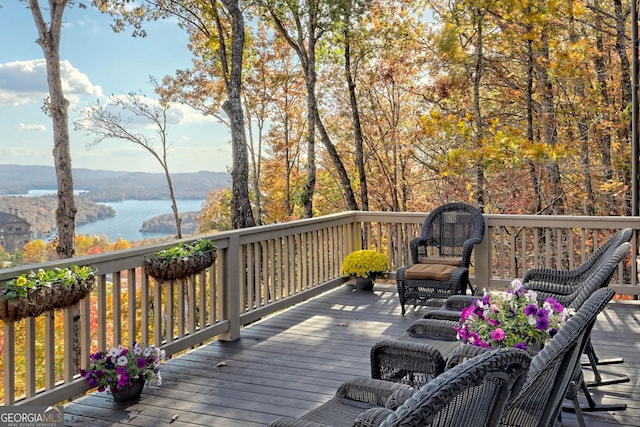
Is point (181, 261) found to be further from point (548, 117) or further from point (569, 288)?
point (548, 117)

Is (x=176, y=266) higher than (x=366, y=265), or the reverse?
(x=176, y=266)

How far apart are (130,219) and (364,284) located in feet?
38.3

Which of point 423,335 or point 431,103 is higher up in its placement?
point 431,103

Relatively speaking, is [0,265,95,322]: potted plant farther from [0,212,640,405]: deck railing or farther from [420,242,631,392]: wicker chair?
[420,242,631,392]: wicker chair

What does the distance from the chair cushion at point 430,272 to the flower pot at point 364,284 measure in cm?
109

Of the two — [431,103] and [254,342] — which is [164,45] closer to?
[431,103]

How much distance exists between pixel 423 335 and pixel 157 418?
1671 mm

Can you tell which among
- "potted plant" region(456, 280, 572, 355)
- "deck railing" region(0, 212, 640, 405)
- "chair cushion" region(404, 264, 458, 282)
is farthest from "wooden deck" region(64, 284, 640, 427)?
"potted plant" region(456, 280, 572, 355)

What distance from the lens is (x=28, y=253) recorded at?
39.8ft

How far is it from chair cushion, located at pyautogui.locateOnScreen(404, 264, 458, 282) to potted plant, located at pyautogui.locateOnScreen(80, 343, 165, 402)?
2.93 m

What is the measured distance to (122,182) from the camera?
1822 cm

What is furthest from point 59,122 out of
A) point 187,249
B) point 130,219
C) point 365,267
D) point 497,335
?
point 497,335

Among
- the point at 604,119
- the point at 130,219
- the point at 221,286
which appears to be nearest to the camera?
the point at 221,286

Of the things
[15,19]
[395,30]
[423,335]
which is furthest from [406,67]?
[15,19]
